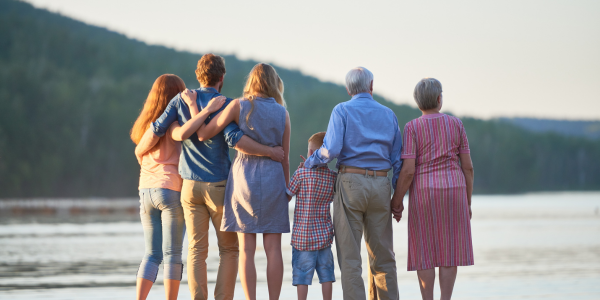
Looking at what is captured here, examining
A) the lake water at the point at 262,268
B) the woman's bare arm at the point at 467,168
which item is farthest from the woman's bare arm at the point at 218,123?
the lake water at the point at 262,268

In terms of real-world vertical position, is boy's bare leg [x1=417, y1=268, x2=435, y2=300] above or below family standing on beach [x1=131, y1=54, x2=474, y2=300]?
below

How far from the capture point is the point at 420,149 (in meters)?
3.91

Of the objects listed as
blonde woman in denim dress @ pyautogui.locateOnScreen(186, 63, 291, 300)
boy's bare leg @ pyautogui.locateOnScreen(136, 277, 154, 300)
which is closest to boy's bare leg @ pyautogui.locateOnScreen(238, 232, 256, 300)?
blonde woman in denim dress @ pyautogui.locateOnScreen(186, 63, 291, 300)

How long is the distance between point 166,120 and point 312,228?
120cm

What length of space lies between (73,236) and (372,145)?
1042cm

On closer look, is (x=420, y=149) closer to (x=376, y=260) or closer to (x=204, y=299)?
(x=376, y=260)

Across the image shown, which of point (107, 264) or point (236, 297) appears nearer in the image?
point (236, 297)

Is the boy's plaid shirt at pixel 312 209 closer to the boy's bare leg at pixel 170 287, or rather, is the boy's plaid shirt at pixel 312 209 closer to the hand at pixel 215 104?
the hand at pixel 215 104

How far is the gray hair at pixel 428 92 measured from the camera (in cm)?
393

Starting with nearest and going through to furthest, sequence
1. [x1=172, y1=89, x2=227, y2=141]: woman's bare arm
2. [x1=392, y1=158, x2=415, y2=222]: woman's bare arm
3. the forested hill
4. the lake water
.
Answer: [x1=172, y1=89, x2=227, y2=141]: woman's bare arm → [x1=392, y1=158, x2=415, y2=222]: woman's bare arm → the lake water → the forested hill

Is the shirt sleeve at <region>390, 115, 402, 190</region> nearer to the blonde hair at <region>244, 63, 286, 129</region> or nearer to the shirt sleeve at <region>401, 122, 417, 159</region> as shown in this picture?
the shirt sleeve at <region>401, 122, 417, 159</region>

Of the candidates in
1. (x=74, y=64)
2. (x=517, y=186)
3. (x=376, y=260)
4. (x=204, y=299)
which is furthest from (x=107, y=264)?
(x=517, y=186)

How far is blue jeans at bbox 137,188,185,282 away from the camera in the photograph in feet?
12.2

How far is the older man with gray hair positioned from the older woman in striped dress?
14 cm
